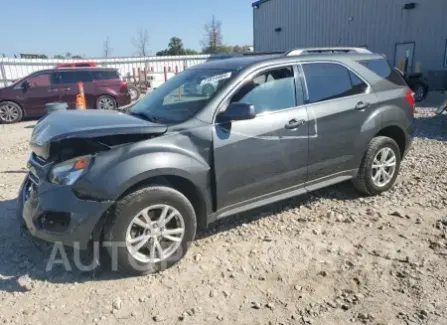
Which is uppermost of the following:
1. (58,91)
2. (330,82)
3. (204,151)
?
(330,82)

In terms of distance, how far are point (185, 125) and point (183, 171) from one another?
42cm

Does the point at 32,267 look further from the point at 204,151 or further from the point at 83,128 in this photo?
the point at 204,151

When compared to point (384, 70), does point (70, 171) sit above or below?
below

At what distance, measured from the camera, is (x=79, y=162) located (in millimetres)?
2918

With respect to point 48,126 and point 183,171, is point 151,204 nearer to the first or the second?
point 183,171

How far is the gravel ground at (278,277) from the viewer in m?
2.73

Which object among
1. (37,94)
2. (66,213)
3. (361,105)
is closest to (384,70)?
(361,105)

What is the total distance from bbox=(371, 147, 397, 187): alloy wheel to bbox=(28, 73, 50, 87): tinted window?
11.8 meters

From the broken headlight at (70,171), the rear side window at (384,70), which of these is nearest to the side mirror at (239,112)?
the broken headlight at (70,171)

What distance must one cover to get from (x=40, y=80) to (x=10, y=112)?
1.47 metres

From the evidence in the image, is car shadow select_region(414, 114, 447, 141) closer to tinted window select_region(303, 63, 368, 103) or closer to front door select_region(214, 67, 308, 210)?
tinted window select_region(303, 63, 368, 103)

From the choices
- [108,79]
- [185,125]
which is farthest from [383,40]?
[185,125]

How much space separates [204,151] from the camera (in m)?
3.30

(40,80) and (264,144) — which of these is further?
(40,80)
